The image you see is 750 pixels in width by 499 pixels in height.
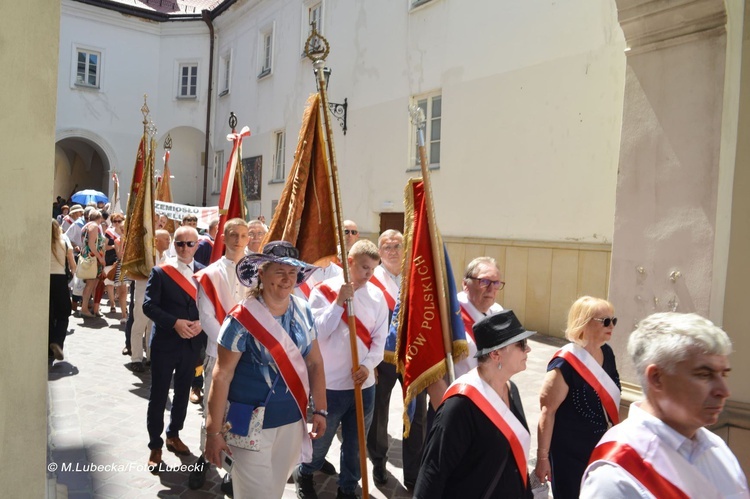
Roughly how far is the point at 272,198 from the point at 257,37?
6.28m

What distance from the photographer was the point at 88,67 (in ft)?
80.8

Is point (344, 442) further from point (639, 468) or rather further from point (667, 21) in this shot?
point (667, 21)

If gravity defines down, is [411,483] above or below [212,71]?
below

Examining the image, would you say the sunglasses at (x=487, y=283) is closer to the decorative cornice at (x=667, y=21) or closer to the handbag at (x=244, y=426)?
the handbag at (x=244, y=426)

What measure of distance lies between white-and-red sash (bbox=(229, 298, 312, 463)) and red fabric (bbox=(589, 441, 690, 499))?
1.83m

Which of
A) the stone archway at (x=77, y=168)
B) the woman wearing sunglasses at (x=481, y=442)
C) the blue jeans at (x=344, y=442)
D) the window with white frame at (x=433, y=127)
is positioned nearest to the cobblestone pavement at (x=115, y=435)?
the blue jeans at (x=344, y=442)

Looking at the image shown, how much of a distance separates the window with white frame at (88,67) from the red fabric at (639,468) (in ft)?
87.2

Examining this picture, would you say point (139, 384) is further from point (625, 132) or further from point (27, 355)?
point (625, 132)

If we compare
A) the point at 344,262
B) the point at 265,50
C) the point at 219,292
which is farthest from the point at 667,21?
the point at 265,50

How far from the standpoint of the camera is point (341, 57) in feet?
55.8

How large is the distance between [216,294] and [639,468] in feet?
12.2

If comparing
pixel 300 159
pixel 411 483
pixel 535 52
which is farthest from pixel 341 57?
pixel 411 483

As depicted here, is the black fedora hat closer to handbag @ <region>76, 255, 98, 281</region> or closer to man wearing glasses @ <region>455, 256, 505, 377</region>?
man wearing glasses @ <region>455, 256, 505, 377</region>

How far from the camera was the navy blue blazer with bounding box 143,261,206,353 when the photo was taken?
16.4 feet
